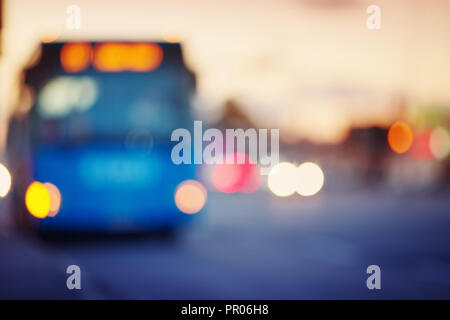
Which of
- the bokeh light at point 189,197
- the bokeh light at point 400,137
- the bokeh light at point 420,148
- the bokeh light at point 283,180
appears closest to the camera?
the bokeh light at point 189,197

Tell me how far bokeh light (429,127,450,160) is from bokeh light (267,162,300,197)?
27.1 ft

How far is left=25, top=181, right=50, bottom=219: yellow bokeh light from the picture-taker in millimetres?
10133

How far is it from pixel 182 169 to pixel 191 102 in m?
1.06

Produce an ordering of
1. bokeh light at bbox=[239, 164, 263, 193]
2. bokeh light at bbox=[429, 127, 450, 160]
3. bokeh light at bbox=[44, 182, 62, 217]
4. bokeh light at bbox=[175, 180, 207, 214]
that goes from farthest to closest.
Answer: bokeh light at bbox=[429, 127, 450, 160] < bokeh light at bbox=[239, 164, 263, 193] < bokeh light at bbox=[175, 180, 207, 214] < bokeh light at bbox=[44, 182, 62, 217]

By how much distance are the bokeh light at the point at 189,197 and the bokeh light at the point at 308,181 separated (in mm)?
20870

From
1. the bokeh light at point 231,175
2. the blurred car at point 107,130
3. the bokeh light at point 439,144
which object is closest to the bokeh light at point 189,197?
the blurred car at point 107,130

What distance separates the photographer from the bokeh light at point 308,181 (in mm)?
32819

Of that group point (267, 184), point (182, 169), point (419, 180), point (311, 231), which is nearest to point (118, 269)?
point (182, 169)

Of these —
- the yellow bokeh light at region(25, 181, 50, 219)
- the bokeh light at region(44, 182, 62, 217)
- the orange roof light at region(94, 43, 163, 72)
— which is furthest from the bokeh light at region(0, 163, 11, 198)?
the orange roof light at region(94, 43, 163, 72)

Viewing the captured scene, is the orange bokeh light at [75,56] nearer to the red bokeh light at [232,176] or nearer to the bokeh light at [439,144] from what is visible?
the red bokeh light at [232,176]

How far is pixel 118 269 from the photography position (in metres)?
8.48

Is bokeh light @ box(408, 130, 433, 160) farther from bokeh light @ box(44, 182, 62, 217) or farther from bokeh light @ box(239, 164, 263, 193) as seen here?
bokeh light @ box(44, 182, 62, 217)

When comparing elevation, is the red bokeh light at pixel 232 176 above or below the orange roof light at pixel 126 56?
above
